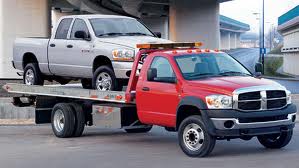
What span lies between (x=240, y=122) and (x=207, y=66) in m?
1.55

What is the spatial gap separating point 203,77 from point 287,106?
1557 millimetres

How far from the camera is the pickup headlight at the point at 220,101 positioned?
10734 millimetres

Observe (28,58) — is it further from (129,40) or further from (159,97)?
(159,97)

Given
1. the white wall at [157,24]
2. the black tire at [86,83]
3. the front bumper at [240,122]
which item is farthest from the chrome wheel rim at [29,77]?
the white wall at [157,24]

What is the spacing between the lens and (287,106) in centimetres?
1132

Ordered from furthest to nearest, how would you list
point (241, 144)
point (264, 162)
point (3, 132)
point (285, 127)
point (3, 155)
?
1. point (3, 132)
2. point (241, 144)
3. point (3, 155)
4. point (285, 127)
5. point (264, 162)

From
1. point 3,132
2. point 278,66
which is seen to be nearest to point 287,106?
point 3,132

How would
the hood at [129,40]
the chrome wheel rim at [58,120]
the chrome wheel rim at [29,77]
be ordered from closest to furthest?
the hood at [129,40], the chrome wheel rim at [58,120], the chrome wheel rim at [29,77]

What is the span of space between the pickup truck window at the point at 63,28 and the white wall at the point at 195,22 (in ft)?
114

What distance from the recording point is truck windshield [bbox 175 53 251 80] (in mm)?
11688

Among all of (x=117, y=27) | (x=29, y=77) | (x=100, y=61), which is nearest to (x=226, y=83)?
(x=100, y=61)

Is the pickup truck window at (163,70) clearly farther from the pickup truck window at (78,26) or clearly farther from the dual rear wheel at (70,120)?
the dual rear wheel at (70,120)

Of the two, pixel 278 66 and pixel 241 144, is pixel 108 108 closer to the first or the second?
pixel 241 144

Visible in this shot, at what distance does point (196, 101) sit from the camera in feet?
36.0
